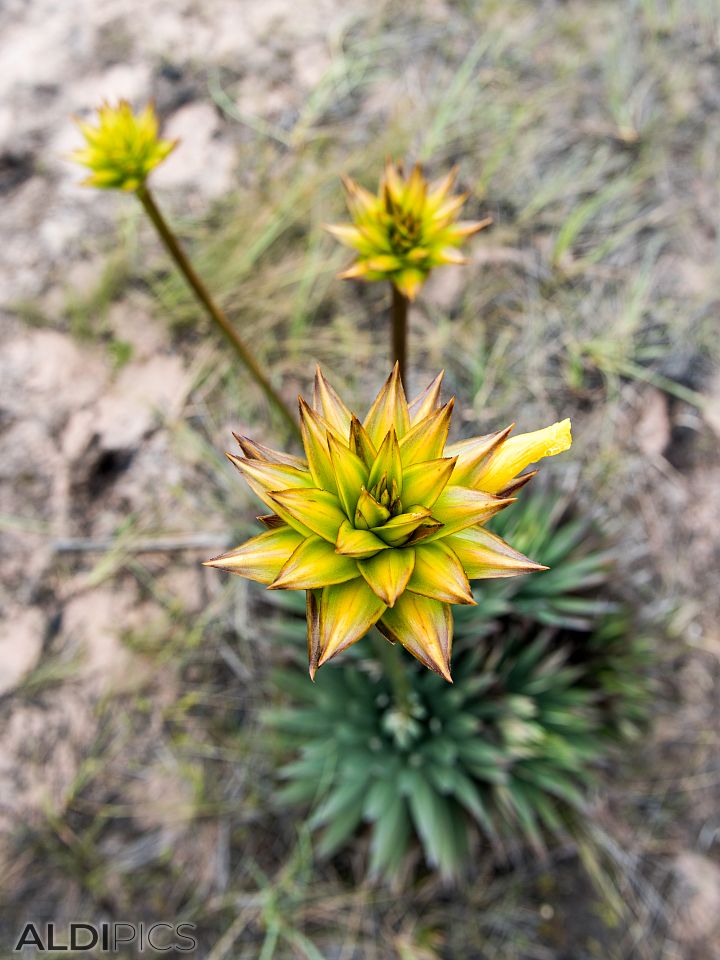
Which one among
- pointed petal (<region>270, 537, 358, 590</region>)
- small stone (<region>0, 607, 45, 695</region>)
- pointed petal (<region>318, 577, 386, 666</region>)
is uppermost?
pointed petal (<region>270, 537, 358, 590</region>)

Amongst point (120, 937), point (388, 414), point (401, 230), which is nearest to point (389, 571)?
point (388, 414)

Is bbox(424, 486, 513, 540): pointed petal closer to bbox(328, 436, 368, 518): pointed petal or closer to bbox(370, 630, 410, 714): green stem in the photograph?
bbox(328, 436, 368, 518): pointed petal

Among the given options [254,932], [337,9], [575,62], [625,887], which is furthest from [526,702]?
[337,9]

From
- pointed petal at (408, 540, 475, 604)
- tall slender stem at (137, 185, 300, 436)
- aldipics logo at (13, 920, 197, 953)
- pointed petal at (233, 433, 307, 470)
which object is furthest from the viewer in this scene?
aldipics logo at (13, 920, 197, 953)

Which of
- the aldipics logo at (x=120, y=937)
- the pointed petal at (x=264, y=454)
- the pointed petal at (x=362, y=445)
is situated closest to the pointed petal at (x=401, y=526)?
the pointed petal at (x=362, y=445)

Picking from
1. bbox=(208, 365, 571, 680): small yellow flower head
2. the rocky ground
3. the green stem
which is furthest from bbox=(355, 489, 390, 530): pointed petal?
the rocky ground

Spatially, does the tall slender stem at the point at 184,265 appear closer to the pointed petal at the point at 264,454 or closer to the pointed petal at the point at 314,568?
the pointed petal at the point at 264,454
